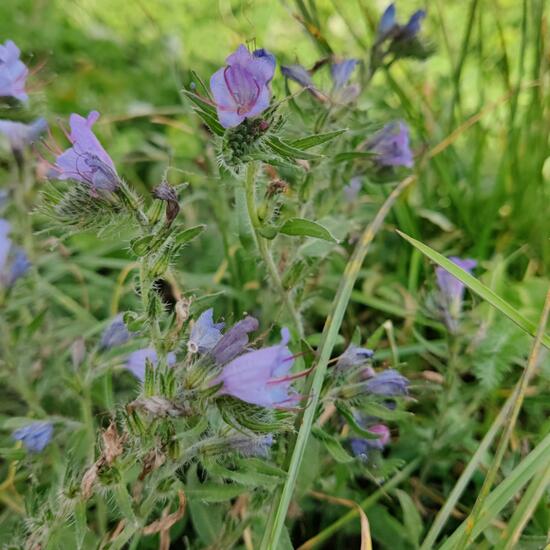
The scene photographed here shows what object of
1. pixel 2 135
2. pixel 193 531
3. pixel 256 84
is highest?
pixel 2 135

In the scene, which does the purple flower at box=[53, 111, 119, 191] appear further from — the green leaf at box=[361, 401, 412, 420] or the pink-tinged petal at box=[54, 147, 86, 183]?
the green leaf at box=[361, 401, 412, 420]

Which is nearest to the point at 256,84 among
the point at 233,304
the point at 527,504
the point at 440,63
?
the point at 527,504

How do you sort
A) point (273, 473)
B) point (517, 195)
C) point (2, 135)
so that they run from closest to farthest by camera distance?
point (273, 473) → point (2, 135) → point (517, 195)

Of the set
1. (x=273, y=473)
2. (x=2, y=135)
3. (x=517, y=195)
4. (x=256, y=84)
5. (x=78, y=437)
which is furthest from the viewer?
(x=517, y=195)

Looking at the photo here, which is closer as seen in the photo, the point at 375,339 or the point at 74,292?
the point at 375,339

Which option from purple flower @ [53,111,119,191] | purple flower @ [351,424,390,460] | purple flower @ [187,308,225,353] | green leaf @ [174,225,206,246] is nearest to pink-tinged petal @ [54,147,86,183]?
purple flower @ [53,111,119,191]

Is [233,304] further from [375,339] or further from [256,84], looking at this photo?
[256,84]

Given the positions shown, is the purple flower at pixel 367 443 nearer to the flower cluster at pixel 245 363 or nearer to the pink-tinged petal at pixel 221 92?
the flower cluster at pixel 245 363

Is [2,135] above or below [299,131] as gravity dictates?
above
